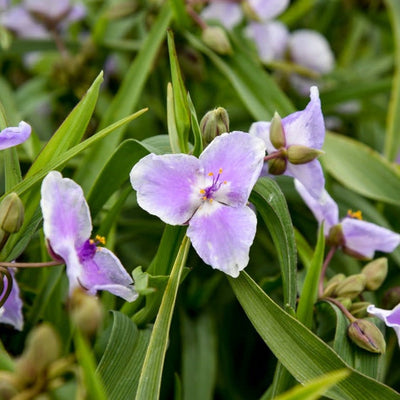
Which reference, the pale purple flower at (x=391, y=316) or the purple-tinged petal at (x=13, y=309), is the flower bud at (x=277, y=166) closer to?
the pale purple flower at (x=391, y=316)

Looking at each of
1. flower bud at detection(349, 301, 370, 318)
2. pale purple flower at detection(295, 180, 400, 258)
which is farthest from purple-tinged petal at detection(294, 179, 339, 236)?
flower bud at detection(349, 301, 370, 318)

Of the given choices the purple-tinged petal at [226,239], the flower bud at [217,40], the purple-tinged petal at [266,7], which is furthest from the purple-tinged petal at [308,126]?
the purple-tinged petal at [266,7]

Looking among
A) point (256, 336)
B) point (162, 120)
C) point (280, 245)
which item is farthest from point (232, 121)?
point (280, 245)

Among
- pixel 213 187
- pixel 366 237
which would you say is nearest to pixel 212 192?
pixel 213 187

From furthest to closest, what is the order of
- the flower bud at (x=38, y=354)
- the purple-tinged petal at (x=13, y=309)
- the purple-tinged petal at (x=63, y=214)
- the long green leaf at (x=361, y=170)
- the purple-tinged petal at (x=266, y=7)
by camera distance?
the purple-tinged petal at (x=266, y=7) < the long green leaf at (x=361, y=170) < the purple-tinged petal at (x=13, y=309) < the purple-tinged petal at (x=63, y=214) < the flower bud at (x=38, y=354)

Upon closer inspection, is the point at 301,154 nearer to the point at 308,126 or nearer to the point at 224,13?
the point at 308,126
